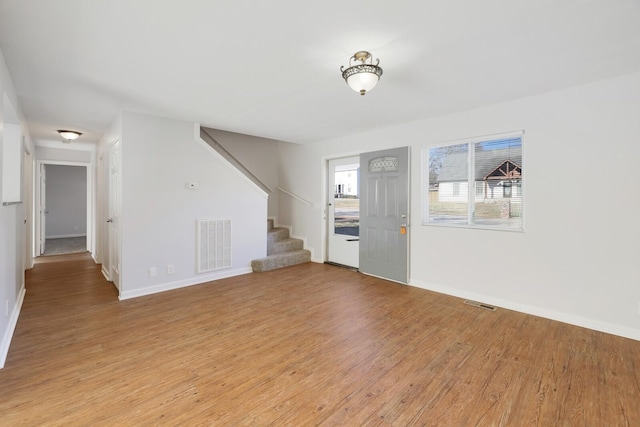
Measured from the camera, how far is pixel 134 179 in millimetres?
3693

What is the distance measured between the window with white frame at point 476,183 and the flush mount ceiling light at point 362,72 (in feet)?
6.72

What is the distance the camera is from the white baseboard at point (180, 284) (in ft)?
12.1

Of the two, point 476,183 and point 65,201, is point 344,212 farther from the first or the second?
point 65,201

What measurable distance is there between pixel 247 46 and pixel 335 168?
3.51m

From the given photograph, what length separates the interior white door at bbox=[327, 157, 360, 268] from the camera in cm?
523

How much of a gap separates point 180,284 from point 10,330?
1.72m

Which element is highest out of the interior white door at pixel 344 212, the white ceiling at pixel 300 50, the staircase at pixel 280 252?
the white ceiling at pixel 300 50

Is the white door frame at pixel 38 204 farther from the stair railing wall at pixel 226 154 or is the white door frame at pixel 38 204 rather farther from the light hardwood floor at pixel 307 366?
the light hardwood floor at pixel 307 366

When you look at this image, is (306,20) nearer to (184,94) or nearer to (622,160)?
(184,94)

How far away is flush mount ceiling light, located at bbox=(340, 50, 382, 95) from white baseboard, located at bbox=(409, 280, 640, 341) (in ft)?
9.53

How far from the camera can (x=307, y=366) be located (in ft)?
7.20

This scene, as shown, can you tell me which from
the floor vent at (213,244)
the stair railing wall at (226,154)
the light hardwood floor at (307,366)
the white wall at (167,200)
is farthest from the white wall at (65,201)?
the floor vent at (213,244)

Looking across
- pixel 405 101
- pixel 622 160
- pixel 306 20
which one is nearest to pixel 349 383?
pixel 306 20

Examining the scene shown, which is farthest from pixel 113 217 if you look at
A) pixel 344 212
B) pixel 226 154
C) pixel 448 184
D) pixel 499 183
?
pixel 499 183
